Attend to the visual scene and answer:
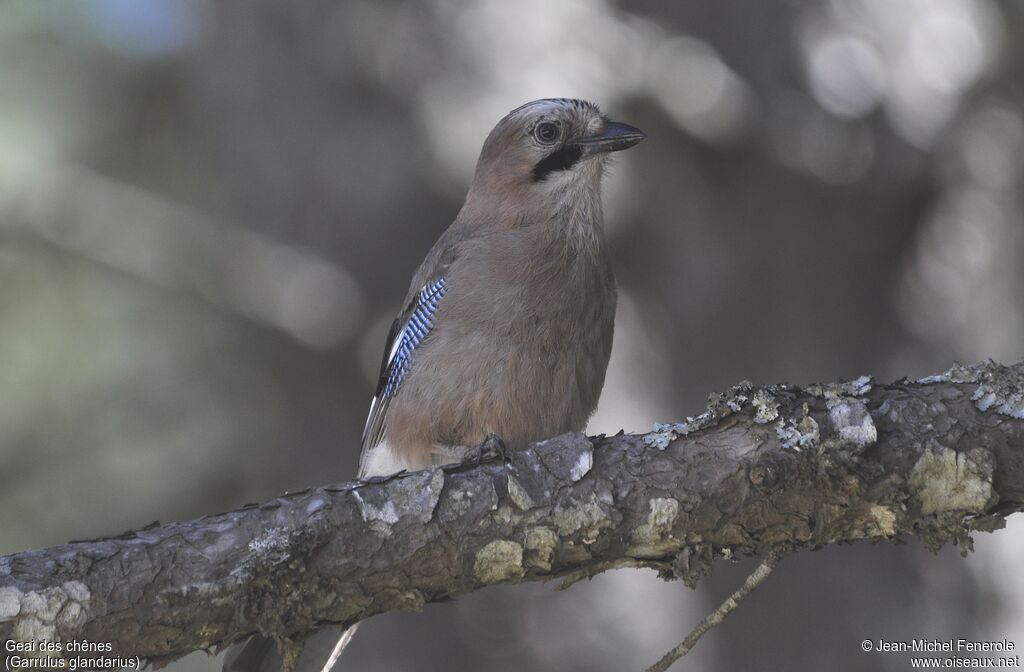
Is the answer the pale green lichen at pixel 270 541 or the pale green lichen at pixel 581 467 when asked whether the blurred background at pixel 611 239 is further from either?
the pale green lichen at pixel 270 541

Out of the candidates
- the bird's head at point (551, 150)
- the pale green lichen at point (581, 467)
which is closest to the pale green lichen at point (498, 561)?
the pale green lichen at point (581, 467)

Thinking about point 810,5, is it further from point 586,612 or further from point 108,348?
point 108,348

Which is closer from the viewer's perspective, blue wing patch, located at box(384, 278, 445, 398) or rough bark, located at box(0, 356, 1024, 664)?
rough bark, located at box(0, 356, 1024, 664)

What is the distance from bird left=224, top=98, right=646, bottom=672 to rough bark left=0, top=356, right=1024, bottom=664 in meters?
0.76

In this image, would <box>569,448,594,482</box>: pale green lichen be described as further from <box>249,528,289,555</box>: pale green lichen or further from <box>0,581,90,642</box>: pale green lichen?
<box>0,581,90,642</box>: pale green lichen

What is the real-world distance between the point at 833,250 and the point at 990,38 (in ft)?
4.24

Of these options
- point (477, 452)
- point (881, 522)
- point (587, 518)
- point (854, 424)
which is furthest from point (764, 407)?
point (477, 452)

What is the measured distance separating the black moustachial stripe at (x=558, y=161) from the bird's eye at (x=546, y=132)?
0.20ft

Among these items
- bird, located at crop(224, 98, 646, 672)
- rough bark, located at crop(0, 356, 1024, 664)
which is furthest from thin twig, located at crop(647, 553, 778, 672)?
bird, located at crop(224, 98, 646, 672)

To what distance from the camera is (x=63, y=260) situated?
23.1 feet

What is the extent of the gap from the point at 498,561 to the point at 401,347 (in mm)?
1816

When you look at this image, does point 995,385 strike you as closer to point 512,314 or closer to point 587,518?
point 587,518

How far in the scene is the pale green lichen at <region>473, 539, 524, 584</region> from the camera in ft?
10.1

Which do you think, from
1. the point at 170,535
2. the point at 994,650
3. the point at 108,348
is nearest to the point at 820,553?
the point at 994,650
